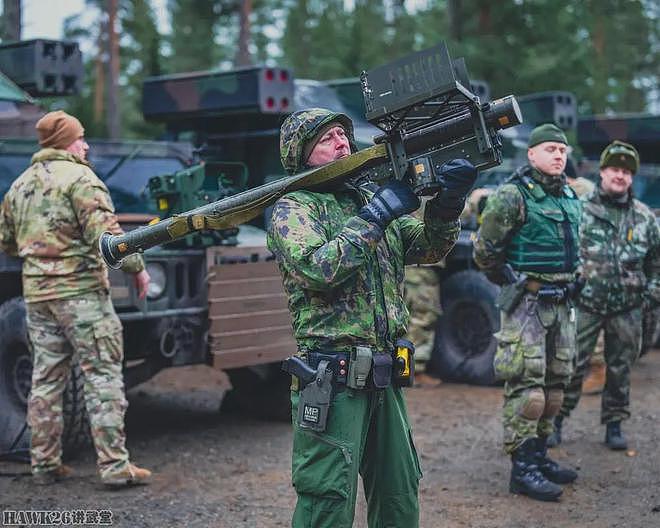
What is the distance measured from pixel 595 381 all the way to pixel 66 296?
4.44 m

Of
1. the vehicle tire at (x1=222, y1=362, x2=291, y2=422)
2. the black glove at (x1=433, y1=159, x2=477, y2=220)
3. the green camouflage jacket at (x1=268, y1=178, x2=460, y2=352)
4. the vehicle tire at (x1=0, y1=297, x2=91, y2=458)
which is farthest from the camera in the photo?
the vehicle tire at (x1=222, y1=362, x2=291, y2=422)

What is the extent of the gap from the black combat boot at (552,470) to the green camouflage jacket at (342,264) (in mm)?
2137

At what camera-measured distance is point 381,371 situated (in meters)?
3.31

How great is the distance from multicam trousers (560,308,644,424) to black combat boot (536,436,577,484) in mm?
734

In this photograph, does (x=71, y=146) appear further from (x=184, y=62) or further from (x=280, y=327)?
(x=184, y=62)

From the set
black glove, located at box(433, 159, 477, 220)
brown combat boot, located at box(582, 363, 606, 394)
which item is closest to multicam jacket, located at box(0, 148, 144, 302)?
black glove, located at box(433, 159, 477, 220)

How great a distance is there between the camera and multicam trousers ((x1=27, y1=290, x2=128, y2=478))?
204 inches

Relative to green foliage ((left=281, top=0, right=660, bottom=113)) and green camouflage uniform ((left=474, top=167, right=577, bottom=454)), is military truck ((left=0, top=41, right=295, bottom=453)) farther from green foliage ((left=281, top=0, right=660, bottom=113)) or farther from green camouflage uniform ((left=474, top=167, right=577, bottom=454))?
green foliage ((left=281, top=0, right=660, bottom=113))

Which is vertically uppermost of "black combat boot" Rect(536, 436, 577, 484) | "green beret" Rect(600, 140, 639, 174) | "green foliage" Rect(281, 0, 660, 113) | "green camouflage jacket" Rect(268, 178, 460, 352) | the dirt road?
"green foliage" Rect(281, 0, 660, 113)

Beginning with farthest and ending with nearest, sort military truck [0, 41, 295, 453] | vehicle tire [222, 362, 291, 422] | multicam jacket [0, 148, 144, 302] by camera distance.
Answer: vehicle tire [222, 362, 291, 422] < military truck [0, 41, 295, 453] < multicam jacket [0, 148, 144, 302]

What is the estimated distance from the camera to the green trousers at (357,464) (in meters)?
3.24

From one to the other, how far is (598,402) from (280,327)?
8.97ft

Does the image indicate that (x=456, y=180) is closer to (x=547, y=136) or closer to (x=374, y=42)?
(x=547, y=136)

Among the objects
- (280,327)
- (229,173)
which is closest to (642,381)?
(280,327)
